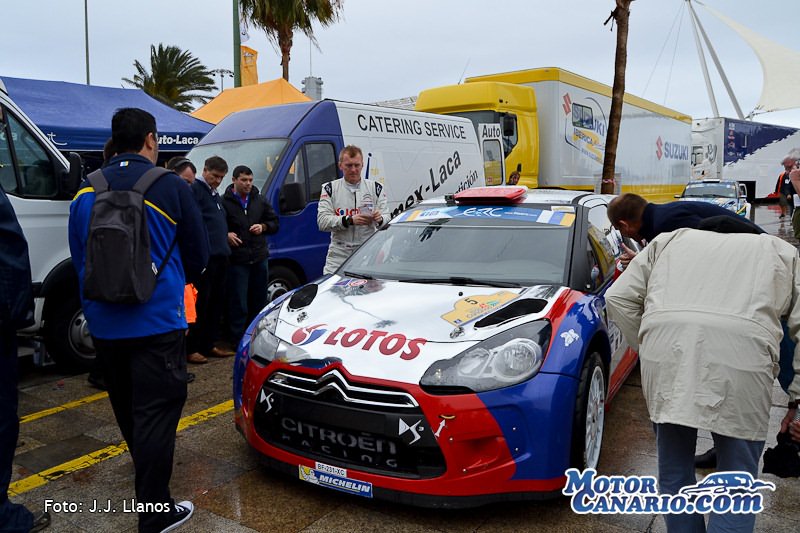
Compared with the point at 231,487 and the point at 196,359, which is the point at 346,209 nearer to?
the point at 196,359

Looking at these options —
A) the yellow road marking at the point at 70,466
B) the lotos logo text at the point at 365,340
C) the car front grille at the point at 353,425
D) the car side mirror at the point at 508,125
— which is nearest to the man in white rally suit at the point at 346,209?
the yellow road marking at the point at 70,466

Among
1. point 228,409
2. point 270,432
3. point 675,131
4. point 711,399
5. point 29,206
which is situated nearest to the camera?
point 711,399

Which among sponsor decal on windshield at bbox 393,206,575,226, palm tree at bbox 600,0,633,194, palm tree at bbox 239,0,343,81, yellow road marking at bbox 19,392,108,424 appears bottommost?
yellow road marking at bbox 19,392,108,424

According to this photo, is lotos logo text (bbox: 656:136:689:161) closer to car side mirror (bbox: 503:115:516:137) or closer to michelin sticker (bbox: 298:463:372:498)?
car side mirror (bbox: 503:115:516:137)

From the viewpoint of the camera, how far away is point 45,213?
505cm

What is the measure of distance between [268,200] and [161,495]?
3.86 metres

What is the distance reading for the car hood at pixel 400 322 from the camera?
2982mm

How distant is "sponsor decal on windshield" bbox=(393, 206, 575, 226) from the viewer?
4168 millimetres

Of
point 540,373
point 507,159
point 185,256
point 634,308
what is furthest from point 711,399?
point 507,159

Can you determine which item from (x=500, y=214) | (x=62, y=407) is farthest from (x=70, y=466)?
(x=500, y=214)

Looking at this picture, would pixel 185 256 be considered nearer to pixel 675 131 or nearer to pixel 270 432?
pixel 270 432

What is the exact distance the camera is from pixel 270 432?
10.6ft

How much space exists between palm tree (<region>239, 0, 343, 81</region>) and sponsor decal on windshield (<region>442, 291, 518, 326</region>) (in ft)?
60.0

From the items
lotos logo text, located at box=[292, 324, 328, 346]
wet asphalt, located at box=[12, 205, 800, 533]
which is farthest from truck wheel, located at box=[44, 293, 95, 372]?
lotos logo text, located at box=[292, 324, 328, 346]
